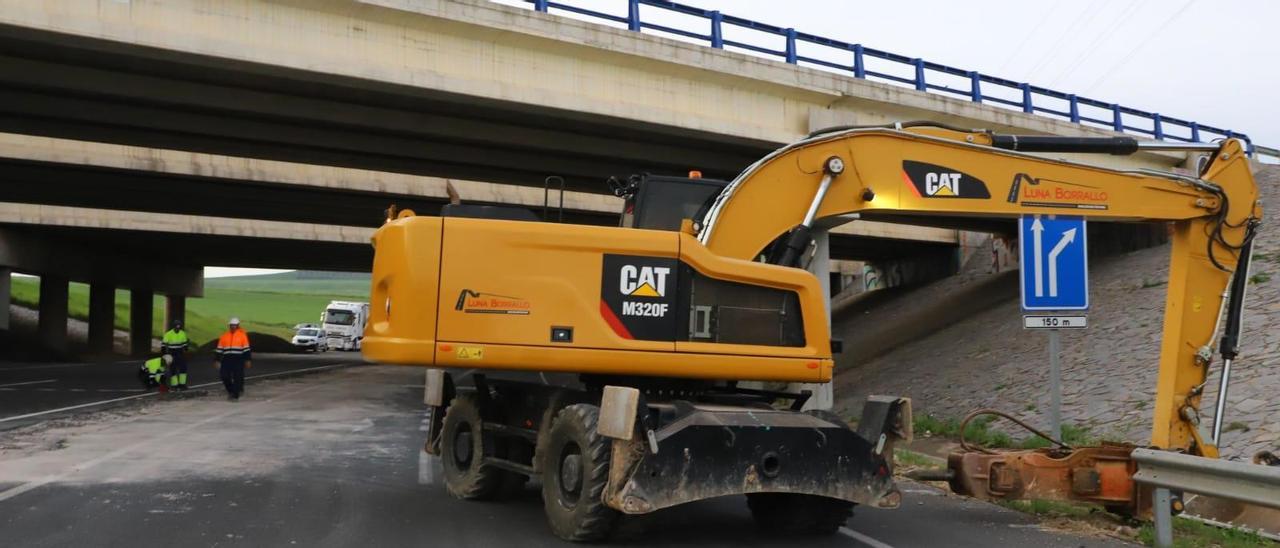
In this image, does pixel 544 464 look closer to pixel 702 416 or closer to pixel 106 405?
pixel 702 416

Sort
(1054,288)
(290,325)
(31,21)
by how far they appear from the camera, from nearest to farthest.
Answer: (1054,288), (31,21), (290,325)

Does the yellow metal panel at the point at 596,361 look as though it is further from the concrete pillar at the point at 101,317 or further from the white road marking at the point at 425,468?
the concrete pillar at the point at 101,317

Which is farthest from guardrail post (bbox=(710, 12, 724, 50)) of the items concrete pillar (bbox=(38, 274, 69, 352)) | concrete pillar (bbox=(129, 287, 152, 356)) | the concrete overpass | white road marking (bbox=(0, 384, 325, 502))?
concrete pillar (bbox=(129, 287, 152, 356))

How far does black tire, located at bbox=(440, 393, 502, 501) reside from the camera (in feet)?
31.1

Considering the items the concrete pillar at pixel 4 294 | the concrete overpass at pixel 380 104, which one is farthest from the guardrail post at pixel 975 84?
the concrete pillar at pixel 4 294

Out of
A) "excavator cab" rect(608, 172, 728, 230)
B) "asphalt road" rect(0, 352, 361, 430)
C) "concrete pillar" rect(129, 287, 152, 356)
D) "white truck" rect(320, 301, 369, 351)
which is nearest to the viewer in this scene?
"excavator cab" rect(608, 172, 728, 230)

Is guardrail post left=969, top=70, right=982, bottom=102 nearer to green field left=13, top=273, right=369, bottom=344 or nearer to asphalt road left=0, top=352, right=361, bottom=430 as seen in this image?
asphalt road left=0, top=352, right=361, bottom=430

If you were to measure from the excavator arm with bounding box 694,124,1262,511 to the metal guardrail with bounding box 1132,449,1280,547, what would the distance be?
0.61 m

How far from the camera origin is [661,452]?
7086mm

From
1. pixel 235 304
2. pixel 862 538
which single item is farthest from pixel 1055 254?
pixel 235 304

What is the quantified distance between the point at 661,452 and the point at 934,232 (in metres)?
29.6

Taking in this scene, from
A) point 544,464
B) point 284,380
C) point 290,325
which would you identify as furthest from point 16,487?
point 290,325

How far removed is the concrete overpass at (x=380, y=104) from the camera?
56.2ft

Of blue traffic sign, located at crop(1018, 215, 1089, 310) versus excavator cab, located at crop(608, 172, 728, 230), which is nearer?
excavator cab, located at crop(608, 172, 728, 230)
